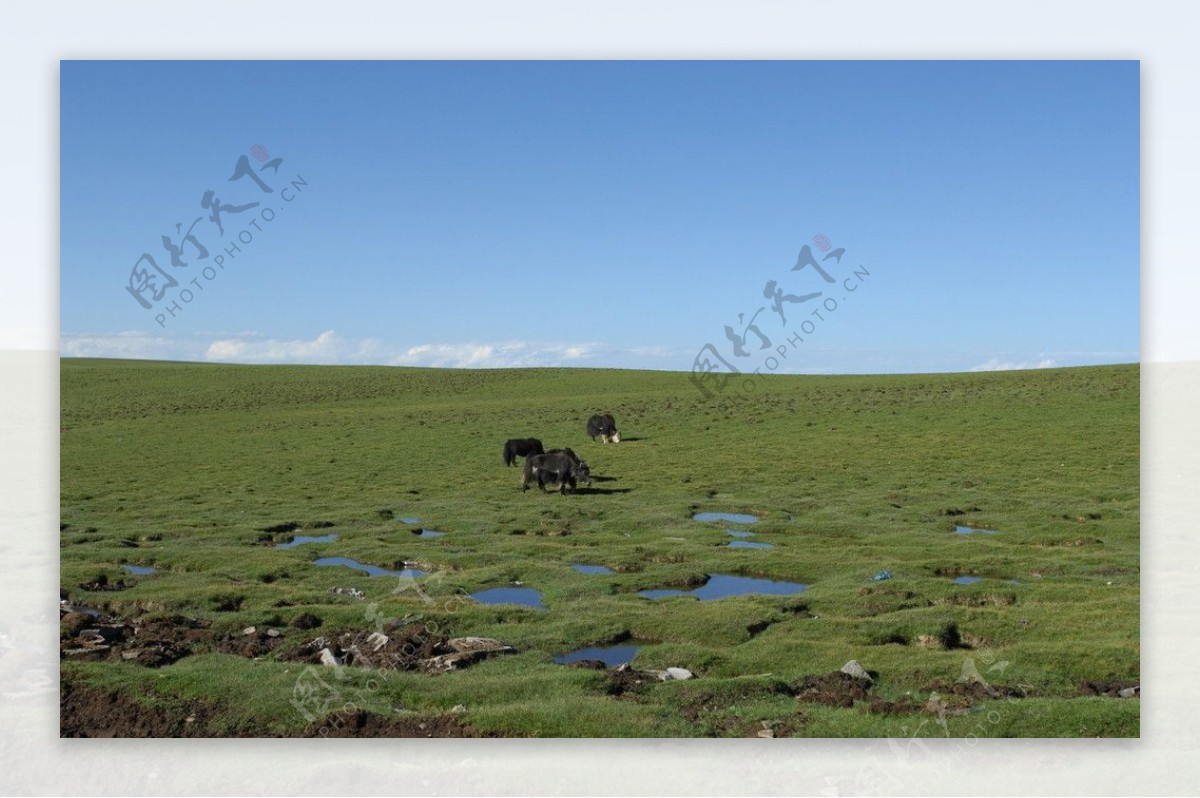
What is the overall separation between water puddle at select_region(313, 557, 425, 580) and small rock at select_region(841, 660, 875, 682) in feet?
25.3

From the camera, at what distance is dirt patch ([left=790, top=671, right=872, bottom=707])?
11188 mm

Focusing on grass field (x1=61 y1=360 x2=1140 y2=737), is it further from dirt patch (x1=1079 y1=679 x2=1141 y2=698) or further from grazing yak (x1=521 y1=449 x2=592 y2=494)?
grazing yak (x1=521 y1=449 x2=592 y2=494)

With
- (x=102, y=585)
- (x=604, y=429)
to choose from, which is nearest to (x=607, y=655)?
(x=102, y=585)

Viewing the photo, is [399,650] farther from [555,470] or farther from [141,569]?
[555,470]

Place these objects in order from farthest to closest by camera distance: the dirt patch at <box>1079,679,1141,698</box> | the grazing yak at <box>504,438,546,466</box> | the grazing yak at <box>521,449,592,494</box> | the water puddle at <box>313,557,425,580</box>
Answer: the grazing yak at <box>504,438,546,466</box> < the grazing yak at <box>521,449,592,494</box> < the water puddle at <box>313,557,425,580</box> < the dirt patch at <box>1079,679,1141,698</box>

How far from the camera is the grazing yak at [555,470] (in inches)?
1010

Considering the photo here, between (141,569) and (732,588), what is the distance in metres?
9.98

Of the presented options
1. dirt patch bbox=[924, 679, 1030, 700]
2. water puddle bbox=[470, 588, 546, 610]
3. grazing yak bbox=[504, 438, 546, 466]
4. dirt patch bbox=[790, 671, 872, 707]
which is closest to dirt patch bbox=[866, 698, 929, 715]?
dirt patch bbox=[790, 671, 872, 707]

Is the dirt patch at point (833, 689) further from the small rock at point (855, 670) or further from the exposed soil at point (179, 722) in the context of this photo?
the exposed soil at point (179, 722)

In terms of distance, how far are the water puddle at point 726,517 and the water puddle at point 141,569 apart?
36.0 feet

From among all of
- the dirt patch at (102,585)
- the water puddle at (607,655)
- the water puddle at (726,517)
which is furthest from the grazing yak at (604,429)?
the water puddle at (607,655)

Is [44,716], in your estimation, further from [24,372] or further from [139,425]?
[139,425]

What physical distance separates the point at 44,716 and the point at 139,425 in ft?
127

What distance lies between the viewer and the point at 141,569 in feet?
55.9
